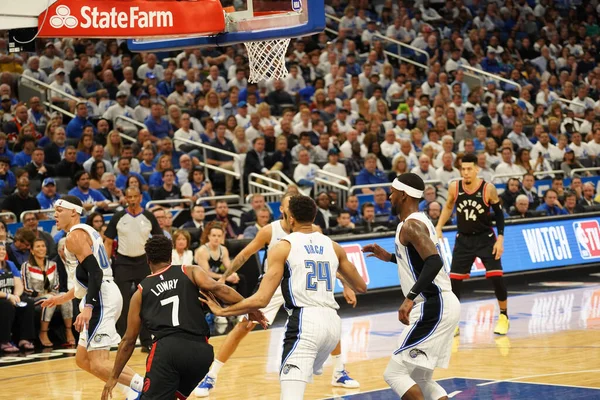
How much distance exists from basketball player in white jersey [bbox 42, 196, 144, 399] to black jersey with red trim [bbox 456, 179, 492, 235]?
16.8 feet

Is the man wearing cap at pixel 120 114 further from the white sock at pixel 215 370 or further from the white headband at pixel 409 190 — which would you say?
the white headband at pixel 409 190

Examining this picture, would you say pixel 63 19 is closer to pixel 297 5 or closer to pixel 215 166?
pixel 297 5

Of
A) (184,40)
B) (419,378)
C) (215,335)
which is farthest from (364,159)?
(419,378)

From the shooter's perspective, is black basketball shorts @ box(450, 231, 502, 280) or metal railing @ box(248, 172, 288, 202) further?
metal railing @ box(248, 172, 288, 202)

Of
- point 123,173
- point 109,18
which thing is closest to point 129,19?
point 109,18

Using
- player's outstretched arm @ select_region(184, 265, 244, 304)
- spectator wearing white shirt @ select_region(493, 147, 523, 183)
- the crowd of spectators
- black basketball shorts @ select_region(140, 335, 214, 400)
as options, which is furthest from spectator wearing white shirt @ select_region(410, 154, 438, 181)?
black basketball shorts @ select_region(140, 335, 214, 400)

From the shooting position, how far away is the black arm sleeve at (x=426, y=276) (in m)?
7.42

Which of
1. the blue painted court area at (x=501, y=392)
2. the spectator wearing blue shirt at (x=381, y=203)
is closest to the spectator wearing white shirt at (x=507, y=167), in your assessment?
the spectator wearing blue shirt at (x=381, y=203)

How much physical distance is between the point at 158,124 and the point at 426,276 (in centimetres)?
1194

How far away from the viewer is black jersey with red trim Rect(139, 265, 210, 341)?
277 inches

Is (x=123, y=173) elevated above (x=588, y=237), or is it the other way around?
(x=123, y=173)

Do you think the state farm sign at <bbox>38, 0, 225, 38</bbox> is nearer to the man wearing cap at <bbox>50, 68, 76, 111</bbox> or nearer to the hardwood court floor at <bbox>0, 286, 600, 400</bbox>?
the hardwood court floor at <bbox>0, 286, 600, 400</bbox>

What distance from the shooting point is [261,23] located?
1009cm

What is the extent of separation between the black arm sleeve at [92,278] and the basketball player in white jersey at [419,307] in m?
2.60
